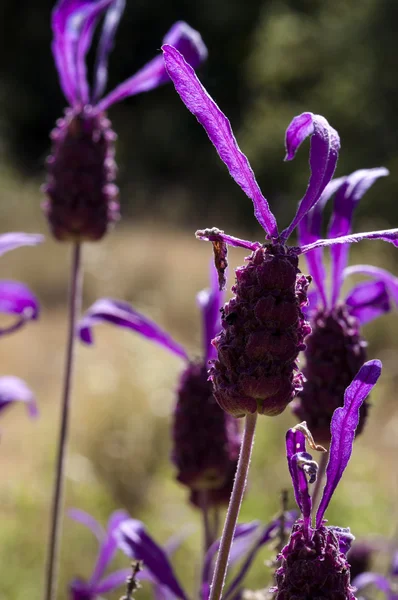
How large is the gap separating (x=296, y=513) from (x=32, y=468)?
162 inches

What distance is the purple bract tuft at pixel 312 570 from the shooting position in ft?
2.35

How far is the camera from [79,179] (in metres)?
1.51

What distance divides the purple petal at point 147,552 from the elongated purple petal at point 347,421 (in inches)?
18.9

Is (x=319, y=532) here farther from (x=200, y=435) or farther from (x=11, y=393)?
(x=11, y=393)

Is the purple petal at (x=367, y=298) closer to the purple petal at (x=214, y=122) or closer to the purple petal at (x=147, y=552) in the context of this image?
the purple petal at (x=147, y=552)

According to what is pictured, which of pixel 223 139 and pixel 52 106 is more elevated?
pixel 52 106

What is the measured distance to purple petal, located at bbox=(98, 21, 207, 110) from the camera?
4.02 ft

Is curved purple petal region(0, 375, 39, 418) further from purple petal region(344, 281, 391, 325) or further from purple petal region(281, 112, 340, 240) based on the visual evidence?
purple petal region(281, 112, 340, 240)

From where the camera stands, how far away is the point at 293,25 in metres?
12.8

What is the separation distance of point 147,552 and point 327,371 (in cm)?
34

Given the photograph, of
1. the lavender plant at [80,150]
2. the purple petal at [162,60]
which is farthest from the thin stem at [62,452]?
the purple petal at [162,60]

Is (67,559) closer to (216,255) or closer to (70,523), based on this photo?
(70,523)

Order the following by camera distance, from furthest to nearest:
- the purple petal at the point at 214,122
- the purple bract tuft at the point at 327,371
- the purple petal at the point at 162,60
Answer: the purple petal at the point at 162,60 → the purple bract tuft at the point at 327,371 → the purple petal at the point at 214,122

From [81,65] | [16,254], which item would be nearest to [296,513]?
[81,65]
